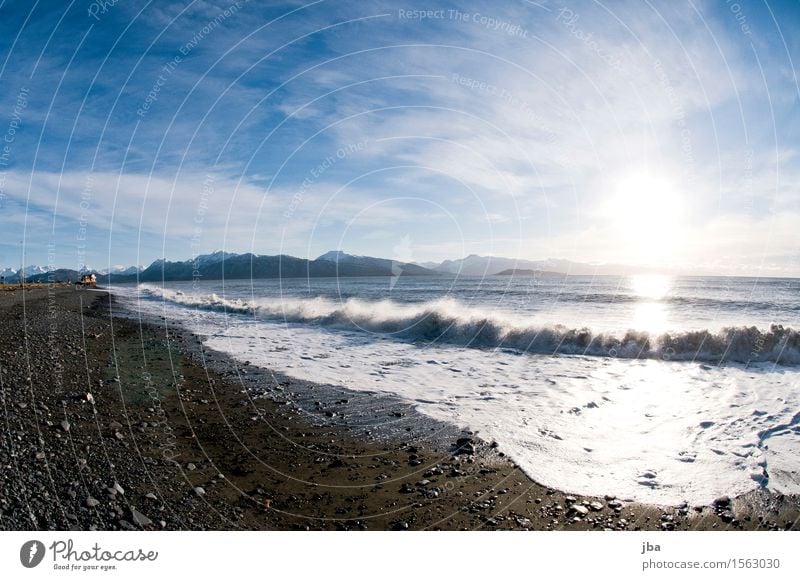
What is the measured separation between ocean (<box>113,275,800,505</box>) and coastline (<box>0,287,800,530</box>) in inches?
20.1

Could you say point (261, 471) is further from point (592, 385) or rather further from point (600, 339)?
point (600, 339)

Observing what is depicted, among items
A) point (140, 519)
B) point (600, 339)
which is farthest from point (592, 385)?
point (140, 519)

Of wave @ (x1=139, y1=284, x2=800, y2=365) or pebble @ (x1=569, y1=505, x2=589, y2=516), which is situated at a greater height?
wave @ (x1=139, y1=284, x2=800, y2=365)

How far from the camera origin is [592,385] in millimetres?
10883

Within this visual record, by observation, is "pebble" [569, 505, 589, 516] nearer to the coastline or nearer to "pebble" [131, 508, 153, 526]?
the coastline

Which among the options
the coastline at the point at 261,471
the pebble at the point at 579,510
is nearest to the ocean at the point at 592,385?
the pebble at the point at 579,510

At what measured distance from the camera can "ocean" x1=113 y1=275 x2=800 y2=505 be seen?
6.33m

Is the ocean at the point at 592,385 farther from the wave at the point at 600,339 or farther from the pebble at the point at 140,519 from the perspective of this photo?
the pebble at the point at 140,519

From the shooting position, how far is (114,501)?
4.72m


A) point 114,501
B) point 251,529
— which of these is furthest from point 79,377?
point 251,529

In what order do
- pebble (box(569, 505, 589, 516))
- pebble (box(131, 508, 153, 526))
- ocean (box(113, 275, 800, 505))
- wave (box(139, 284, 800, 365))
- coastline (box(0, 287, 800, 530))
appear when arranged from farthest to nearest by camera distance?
wave (box(139, 284, 800, 365)) < ocean (box(113, 275, 800, 505)) < pebble (box(569, 505, 589, 516)) < coastline (box(0, 287, 800, 530)) < pebble (box(131, 508, 153, 526))

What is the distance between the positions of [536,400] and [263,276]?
416 feet

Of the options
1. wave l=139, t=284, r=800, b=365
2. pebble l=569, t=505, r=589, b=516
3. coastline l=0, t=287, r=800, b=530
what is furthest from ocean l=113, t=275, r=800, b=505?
coastline l=0, t=287, r=800, b=530
